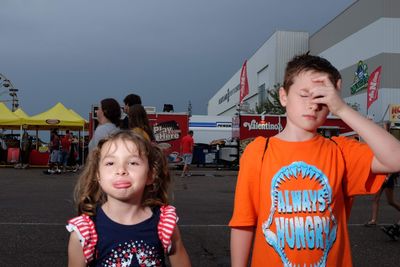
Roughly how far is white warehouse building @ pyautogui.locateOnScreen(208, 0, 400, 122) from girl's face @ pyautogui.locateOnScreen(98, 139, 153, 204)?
2533 cm

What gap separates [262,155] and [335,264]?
1.88 feet

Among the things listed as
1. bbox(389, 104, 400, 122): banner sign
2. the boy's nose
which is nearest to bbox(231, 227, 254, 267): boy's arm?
the boy's nose

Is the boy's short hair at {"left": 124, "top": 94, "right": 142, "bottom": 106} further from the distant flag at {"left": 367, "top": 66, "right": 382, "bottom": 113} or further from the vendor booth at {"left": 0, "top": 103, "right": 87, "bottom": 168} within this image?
the distant flag at {"left": 367, "top": 66, "right": 382, "bottom": 113}

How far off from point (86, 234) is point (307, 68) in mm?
1243

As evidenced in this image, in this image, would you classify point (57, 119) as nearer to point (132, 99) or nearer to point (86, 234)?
point (132, 99)

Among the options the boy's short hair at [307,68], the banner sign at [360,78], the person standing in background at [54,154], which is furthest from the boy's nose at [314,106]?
the banner sign at [360,78]

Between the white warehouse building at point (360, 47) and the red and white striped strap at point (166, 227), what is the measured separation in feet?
83.1

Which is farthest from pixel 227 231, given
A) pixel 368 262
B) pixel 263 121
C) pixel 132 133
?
pixel 263 121

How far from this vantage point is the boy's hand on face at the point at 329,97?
205 cm

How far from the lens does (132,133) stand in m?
2.55

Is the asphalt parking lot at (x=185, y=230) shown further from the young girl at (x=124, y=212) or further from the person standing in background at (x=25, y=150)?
the person standing in background at (x=25, y=150)

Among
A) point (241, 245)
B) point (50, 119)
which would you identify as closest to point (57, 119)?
point (50, 119)

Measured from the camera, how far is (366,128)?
2.06 m

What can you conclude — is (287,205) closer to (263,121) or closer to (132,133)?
(132,133)
